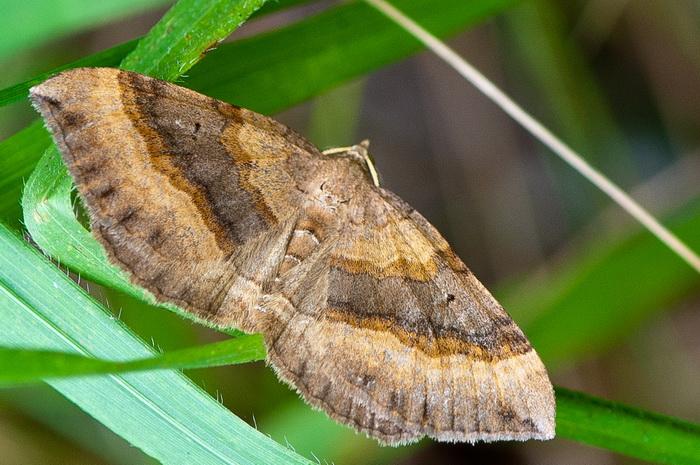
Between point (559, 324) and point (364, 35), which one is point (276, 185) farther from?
point (559, 324)

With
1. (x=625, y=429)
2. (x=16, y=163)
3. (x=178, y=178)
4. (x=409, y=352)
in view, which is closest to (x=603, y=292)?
(x=625, y=429)

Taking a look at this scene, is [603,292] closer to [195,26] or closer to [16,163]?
[195,26]

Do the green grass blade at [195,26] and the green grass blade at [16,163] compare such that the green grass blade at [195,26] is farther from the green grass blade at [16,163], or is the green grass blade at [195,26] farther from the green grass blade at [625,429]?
the green grass blade at [625,429]

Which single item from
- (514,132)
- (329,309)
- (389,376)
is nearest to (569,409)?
(389,376)

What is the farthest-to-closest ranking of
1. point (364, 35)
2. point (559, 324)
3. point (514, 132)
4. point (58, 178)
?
point (514, 132) < point (559, 324) < point (364, 35) < point (58, 178)

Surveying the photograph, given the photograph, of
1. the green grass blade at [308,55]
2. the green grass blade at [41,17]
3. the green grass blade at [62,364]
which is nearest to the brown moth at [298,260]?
the green grass blade at [308,55]

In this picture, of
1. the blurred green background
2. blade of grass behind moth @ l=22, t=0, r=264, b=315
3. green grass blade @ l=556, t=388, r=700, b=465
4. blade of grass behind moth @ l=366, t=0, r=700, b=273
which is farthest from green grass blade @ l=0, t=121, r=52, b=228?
green grass blade @ l=556, t=388, r=700, b=465

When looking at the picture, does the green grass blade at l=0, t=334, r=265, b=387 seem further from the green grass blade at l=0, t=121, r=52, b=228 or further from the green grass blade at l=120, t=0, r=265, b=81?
the green grass blade at l=120, t=0, r=265, b=81
